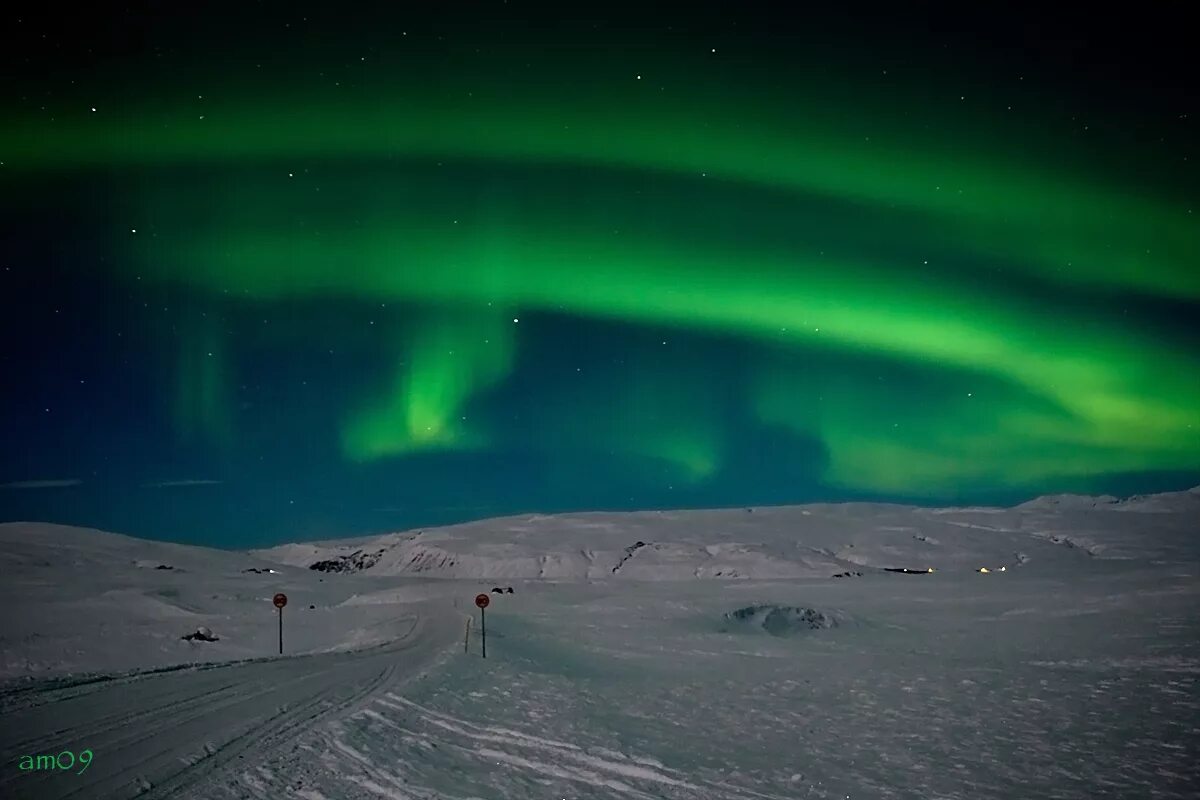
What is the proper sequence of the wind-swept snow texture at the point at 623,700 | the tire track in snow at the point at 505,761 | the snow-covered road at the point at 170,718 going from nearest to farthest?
the snow-covered road at the point at 170,718
the tire track in snow at the point at 505,761
the wind-swept snow texture at the point at 623,700

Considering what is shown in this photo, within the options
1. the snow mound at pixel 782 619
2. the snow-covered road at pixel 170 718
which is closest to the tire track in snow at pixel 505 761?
the snow-covered road at pixel 170 718

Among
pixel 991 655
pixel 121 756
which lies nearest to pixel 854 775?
pixel 121 756

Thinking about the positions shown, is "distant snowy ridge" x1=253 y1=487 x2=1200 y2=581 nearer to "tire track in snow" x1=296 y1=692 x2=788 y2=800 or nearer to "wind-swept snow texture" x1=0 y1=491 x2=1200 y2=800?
"wind-swept snow texture" x1=0 y1=491 x2=1200 y2=800

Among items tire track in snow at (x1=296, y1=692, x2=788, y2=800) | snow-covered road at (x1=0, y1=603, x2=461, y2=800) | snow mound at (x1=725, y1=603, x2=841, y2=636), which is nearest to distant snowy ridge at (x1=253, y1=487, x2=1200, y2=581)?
snow mound at (x1=725, y1=603, x2=841, y2=636)

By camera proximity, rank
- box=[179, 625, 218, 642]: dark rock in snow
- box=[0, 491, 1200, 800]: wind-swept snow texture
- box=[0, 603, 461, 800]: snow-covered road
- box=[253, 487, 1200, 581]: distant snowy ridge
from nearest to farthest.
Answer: box=[0, 603, 461, 800]: snow-covered road
box=[0, 491, 1200, 800]: wind-swept snow texture
box=[179, 625, 218, 642]: dark rock in snow
box=[253, 487, 1200, 581]: distant snowy ridge

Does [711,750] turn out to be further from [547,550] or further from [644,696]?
[547,550]

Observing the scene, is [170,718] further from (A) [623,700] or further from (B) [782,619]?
(B) [782,619]

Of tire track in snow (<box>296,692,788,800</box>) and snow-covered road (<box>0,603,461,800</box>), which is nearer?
snow-covered road (<box>0,603,461,800</box>)

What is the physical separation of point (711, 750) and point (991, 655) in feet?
59.9

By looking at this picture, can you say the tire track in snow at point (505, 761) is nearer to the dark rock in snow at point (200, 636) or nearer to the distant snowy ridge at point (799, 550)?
the dark rock in snow at point (200, 636)

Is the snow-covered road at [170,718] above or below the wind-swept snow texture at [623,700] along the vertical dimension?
above

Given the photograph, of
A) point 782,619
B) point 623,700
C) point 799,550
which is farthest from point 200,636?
point 799,550

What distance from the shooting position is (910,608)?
45312 mm

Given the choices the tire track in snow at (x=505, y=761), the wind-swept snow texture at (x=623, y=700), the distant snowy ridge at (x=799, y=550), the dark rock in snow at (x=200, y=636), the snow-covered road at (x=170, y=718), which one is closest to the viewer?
the snow-covered road at (x=170, y=718)
